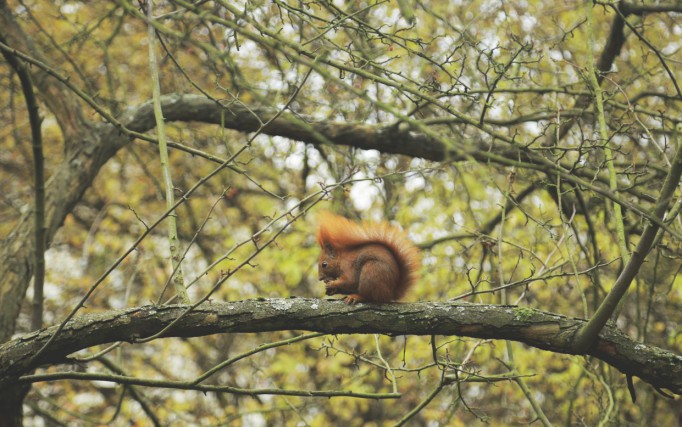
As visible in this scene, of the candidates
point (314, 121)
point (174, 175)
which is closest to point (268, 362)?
point (174, 175)

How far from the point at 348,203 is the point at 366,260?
158 inches

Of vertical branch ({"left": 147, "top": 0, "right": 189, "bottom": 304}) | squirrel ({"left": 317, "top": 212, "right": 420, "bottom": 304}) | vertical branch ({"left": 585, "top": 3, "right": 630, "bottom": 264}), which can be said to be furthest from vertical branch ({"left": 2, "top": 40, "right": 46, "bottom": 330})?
vertical branch ({"left": 585, "top": 3, "right": 630, "bottom": 264})

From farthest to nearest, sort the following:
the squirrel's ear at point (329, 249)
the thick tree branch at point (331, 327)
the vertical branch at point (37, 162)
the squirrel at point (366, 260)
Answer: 1. the squirrel's ear at point (329, 249)
2. the vertical branch at point (37, 162)
3. the squirrel at point (366, 260)
4. the thick tree branch at point (331, 327)

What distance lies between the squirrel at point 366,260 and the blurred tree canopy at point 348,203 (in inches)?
6.0

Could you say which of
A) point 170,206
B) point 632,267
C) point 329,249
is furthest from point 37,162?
point 632,267

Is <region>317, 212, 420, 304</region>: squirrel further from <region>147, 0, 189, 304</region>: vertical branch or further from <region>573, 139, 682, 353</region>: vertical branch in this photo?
<region>573, 139, 682, 353</region>: vertical branch

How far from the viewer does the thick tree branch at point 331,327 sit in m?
2.75

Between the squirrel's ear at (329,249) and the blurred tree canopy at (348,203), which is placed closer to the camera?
the blurred tree canopy at (348,203)

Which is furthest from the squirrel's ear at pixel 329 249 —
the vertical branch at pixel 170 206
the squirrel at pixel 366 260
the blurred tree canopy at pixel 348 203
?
the vertical branch at pixel 170 206

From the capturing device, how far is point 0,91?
7.66 meters

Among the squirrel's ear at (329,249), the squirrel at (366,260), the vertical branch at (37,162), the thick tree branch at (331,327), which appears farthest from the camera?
the squirrel's ear at (329,249)

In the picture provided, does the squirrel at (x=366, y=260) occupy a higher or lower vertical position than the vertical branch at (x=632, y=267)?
higher

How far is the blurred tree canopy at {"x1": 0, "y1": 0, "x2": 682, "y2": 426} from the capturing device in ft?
9.18

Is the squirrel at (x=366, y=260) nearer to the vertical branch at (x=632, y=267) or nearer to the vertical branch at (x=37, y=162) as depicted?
the vertical branch at (x=632, y=267)
